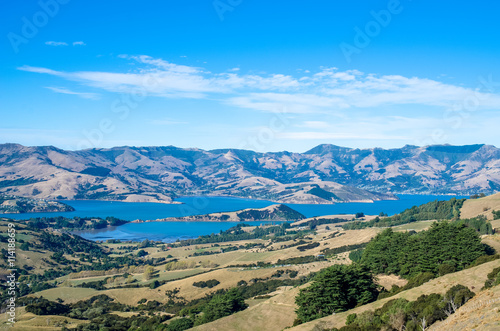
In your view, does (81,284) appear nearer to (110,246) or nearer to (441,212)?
(110,246)

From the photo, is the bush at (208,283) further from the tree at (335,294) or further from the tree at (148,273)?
the tree at (335,294)

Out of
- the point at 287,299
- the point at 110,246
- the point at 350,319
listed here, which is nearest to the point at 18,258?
the point at 110,246

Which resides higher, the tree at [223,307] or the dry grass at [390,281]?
the dry grass at [390,281]

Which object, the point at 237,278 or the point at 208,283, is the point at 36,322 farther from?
the point at 237,278

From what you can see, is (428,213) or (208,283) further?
(428,213)

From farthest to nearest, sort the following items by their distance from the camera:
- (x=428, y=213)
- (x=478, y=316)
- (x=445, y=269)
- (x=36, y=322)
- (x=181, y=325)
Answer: (x=428, y=213)
(x=36, y=322)
(x=181, y=325)
(x=445, y=269)
(x=478, y=316)

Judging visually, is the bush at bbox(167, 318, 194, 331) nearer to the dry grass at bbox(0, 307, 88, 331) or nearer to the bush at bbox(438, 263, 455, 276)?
the dry grass at bbox(0, 307, 88, 331)

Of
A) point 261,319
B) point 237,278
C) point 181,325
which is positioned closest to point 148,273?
point 237,278

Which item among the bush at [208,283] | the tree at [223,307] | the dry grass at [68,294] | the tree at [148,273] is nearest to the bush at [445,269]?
the tree at [223,307]

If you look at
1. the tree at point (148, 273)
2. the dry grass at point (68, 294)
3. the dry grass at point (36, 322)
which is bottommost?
the tree at point (148, 273)
